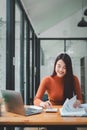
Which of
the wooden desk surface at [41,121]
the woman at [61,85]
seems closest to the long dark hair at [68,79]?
the woman at [61,85]

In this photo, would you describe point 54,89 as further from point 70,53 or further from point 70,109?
point 70,53

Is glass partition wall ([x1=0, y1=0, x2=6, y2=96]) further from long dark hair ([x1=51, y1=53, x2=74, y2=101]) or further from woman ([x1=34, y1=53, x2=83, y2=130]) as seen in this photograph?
long dark hair ([x1=51, y1=53, x2=74, y2=101])

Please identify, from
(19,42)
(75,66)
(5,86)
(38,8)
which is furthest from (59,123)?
(75,66)

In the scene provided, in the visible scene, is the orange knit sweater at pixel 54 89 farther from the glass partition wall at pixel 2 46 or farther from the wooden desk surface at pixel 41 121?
the wooden desk surface at pixel 41 121

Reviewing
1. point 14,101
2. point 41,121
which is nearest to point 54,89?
point 14,101

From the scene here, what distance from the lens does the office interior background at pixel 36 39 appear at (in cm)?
367

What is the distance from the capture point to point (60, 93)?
3238 mm

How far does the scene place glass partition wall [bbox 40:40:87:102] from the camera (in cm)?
913

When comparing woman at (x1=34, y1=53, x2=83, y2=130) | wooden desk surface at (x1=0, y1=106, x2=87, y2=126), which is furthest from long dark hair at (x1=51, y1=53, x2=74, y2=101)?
wooden desk surface at (x1=0, y1=106, x2=87, y2=126)

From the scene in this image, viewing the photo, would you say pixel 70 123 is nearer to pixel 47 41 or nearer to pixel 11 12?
pixel 11 12

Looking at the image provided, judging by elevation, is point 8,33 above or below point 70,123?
above

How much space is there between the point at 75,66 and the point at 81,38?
2.78 feet

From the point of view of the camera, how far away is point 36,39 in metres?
8.98

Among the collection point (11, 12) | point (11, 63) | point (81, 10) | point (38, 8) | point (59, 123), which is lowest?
point (59, 123)
